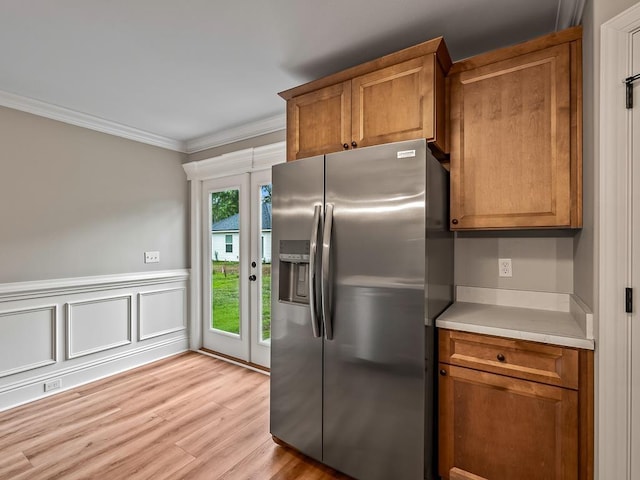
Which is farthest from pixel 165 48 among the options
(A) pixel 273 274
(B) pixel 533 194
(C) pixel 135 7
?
(B) pixel 533 194

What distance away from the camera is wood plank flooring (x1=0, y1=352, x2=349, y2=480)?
6.30 feet

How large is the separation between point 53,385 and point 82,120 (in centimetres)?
236

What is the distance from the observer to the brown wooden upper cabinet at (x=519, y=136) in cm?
164

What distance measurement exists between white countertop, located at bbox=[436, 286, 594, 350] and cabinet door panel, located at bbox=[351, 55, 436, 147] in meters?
0.99

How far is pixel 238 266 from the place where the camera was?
3574mm

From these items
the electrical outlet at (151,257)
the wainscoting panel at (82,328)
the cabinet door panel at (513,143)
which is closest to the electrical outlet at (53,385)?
the wainscoting panel at (82,328)

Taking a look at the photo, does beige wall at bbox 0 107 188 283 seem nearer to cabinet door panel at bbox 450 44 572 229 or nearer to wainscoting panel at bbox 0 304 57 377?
wainscoting panel at bbox 0 304 57 377

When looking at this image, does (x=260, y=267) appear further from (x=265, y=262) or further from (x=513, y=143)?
(x=513, y=143)

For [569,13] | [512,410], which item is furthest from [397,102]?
[512,410]

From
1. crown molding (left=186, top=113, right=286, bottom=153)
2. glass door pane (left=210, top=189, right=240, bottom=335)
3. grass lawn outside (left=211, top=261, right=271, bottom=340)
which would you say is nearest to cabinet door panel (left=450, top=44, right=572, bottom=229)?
crown molding (left=186, top=113, right=286, bottom=153)

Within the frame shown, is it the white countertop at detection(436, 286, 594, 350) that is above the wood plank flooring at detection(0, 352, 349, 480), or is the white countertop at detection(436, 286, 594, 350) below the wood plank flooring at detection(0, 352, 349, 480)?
above

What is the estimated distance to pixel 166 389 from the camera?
295 cm

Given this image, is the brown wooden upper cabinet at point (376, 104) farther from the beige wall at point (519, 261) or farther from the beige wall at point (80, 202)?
A: the beige wall at point (80, 202)

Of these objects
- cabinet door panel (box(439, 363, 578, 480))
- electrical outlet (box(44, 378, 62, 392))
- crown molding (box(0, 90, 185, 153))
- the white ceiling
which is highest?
the white ceiling
